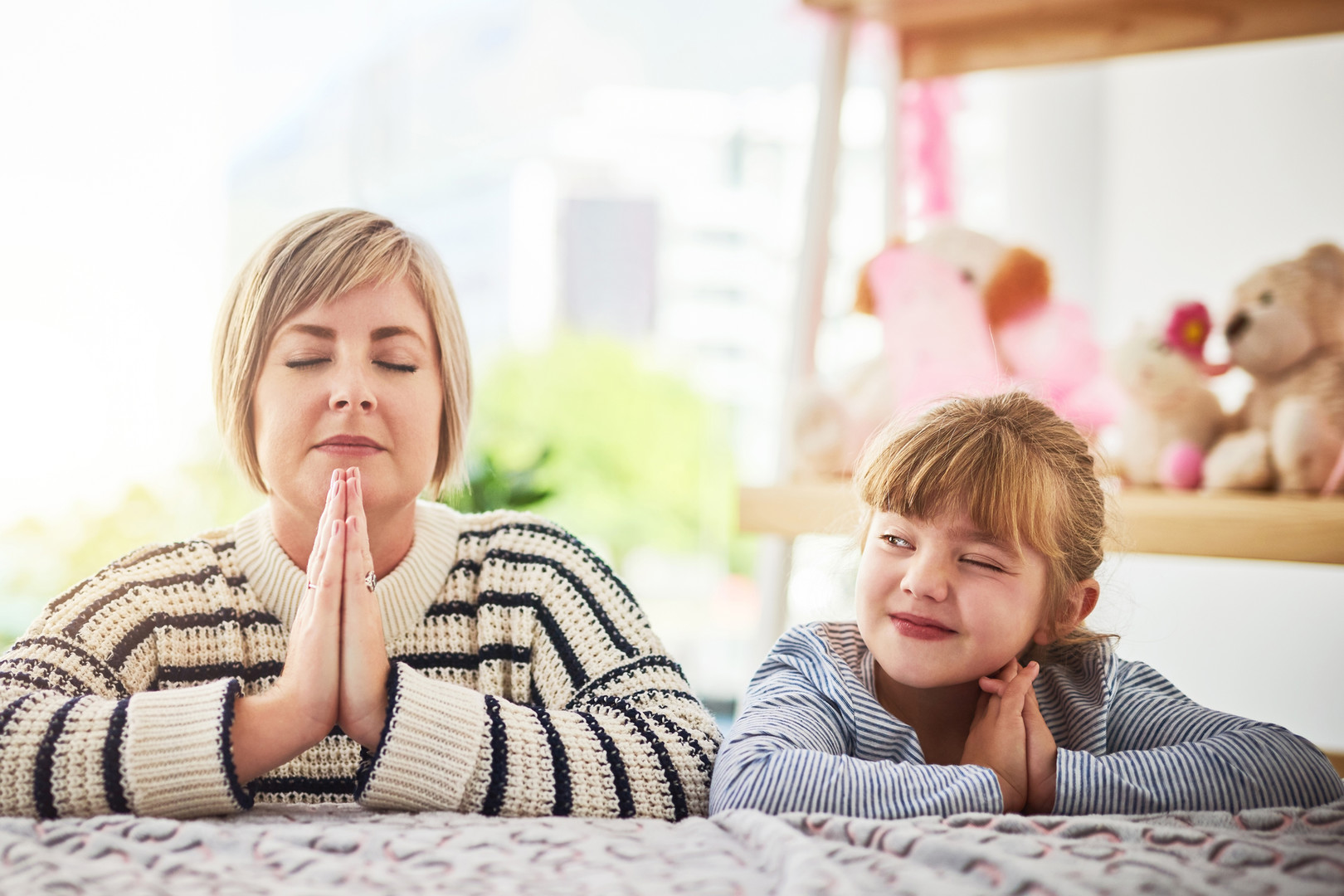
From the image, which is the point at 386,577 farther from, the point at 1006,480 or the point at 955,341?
the point at 955,341

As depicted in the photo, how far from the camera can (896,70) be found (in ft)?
6.68

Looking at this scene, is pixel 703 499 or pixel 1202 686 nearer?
pixel 1202 686

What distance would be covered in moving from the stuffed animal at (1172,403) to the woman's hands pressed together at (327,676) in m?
1.32

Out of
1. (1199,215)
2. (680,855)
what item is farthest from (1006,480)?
(1199,215)

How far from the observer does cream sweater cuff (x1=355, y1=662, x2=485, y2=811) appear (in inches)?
36.0

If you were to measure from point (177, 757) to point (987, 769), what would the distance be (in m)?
0.67

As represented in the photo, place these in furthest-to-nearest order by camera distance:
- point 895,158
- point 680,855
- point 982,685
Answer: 1. point 895,158
2. point 982,685
3. point 680,855

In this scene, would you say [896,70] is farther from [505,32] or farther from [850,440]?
[505,32]

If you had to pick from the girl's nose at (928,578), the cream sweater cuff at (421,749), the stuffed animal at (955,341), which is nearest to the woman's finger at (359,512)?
the cream sweater cuff at (421,749)

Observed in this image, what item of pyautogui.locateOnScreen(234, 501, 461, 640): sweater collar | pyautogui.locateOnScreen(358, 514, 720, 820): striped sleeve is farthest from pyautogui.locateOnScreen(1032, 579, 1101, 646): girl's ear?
pyautogui.locateOnScreen(234, 501, 461, 640): sweater collar

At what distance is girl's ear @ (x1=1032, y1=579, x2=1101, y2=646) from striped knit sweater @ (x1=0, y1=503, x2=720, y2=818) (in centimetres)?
35

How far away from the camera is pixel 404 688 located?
0.93 metres

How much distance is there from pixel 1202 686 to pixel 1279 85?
1175mm

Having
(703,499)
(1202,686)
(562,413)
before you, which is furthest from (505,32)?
(1202,686)
